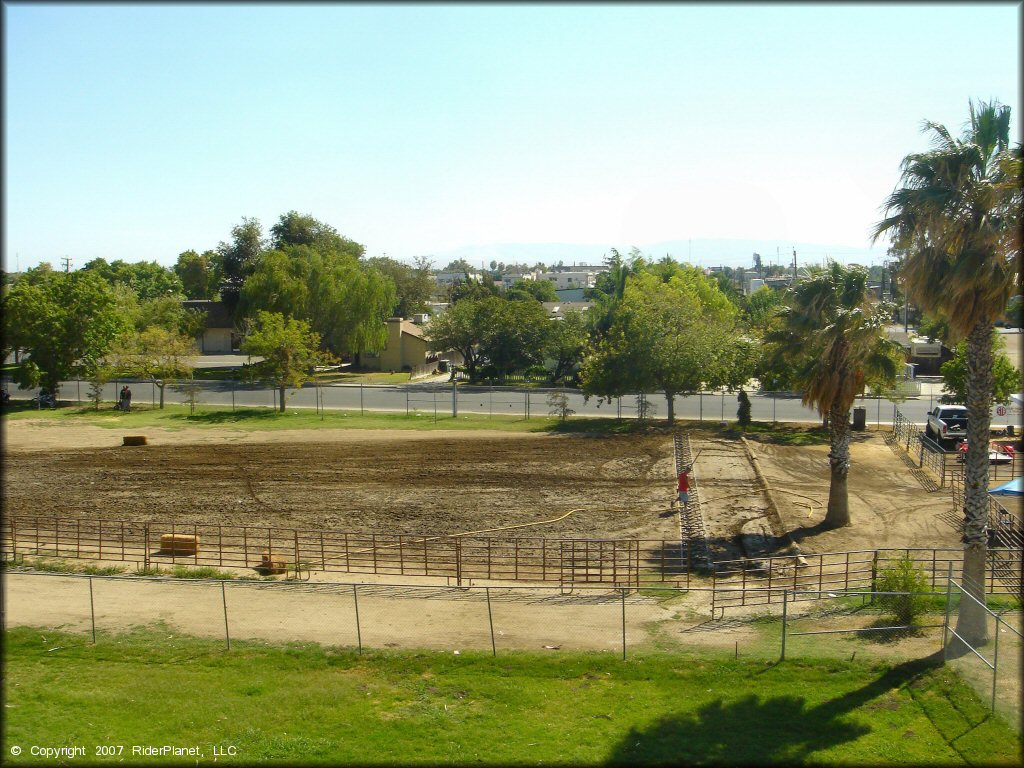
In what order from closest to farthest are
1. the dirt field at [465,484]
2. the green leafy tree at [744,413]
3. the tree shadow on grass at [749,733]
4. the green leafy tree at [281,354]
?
the tree shadow on grass at [749,733] → the dirt field at [465,484] → the green leafy tree at [744,413] → the green leafy tree at [281,354]

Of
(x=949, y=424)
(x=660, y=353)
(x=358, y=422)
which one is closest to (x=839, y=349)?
(x=949, y=424)

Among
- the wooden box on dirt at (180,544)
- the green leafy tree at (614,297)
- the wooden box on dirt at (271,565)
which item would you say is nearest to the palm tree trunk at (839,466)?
the wooden box on dirt at (271,565)

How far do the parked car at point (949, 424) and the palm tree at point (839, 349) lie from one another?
12.1m

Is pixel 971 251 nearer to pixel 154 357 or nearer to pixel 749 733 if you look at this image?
pixel 749 733

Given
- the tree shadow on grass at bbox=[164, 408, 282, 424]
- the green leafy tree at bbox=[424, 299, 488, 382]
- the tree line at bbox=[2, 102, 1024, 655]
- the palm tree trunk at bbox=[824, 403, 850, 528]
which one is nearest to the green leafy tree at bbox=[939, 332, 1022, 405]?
the tree line at bbox=[2, 102, 1024, 655]

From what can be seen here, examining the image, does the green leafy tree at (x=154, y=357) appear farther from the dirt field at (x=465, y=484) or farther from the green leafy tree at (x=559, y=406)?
the green leafy tree at (x=559, y=406)

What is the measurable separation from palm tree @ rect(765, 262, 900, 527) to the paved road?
56.3 ft

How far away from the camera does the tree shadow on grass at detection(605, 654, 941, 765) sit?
39.7 feet

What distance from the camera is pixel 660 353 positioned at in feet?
132

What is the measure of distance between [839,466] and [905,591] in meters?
8.49

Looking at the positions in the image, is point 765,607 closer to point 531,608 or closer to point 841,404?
point 531,608

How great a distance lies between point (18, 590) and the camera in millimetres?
20391

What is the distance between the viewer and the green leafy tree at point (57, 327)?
47719mm

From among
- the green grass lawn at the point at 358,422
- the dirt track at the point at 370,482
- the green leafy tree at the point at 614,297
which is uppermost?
the green leafy tree at the point at 614,297
